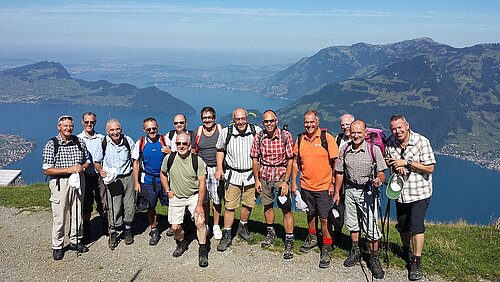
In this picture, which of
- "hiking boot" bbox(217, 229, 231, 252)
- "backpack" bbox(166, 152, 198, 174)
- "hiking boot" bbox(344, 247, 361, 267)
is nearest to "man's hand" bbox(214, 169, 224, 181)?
"backpack" bbox(166, 152, 198, 174)

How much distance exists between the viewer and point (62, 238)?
831cm

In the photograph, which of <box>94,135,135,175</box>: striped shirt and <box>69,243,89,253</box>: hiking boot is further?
<box>69,243,89,253</box>: hiking boot

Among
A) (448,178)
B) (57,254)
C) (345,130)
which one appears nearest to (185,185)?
(57,254)

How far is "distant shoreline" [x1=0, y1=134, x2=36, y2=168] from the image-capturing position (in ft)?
401

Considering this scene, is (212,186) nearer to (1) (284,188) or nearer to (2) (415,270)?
(1) (284,188)

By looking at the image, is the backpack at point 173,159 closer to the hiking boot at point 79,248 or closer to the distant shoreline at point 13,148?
the hiking boot at point 79,248

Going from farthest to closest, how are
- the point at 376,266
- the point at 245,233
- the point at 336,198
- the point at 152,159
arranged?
the point at 245,233 < the point at 152,159 < the point at 336,198 < the point at 376,266

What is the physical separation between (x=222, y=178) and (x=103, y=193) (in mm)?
2915

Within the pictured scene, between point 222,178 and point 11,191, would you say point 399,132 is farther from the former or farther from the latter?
point 11,191

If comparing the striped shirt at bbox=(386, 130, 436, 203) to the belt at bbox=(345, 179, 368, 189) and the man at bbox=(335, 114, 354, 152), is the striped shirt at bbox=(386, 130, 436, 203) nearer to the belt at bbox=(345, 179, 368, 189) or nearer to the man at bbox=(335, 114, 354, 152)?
the belt at bbox=(345, 179, 368, 189)

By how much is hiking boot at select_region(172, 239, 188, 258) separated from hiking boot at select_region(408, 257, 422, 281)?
4546 millimetres

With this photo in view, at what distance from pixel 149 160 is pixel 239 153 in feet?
6.48

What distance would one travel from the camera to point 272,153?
7711mm

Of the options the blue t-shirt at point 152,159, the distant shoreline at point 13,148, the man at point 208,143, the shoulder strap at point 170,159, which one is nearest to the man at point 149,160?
the blue t-shirt at point 152,159
